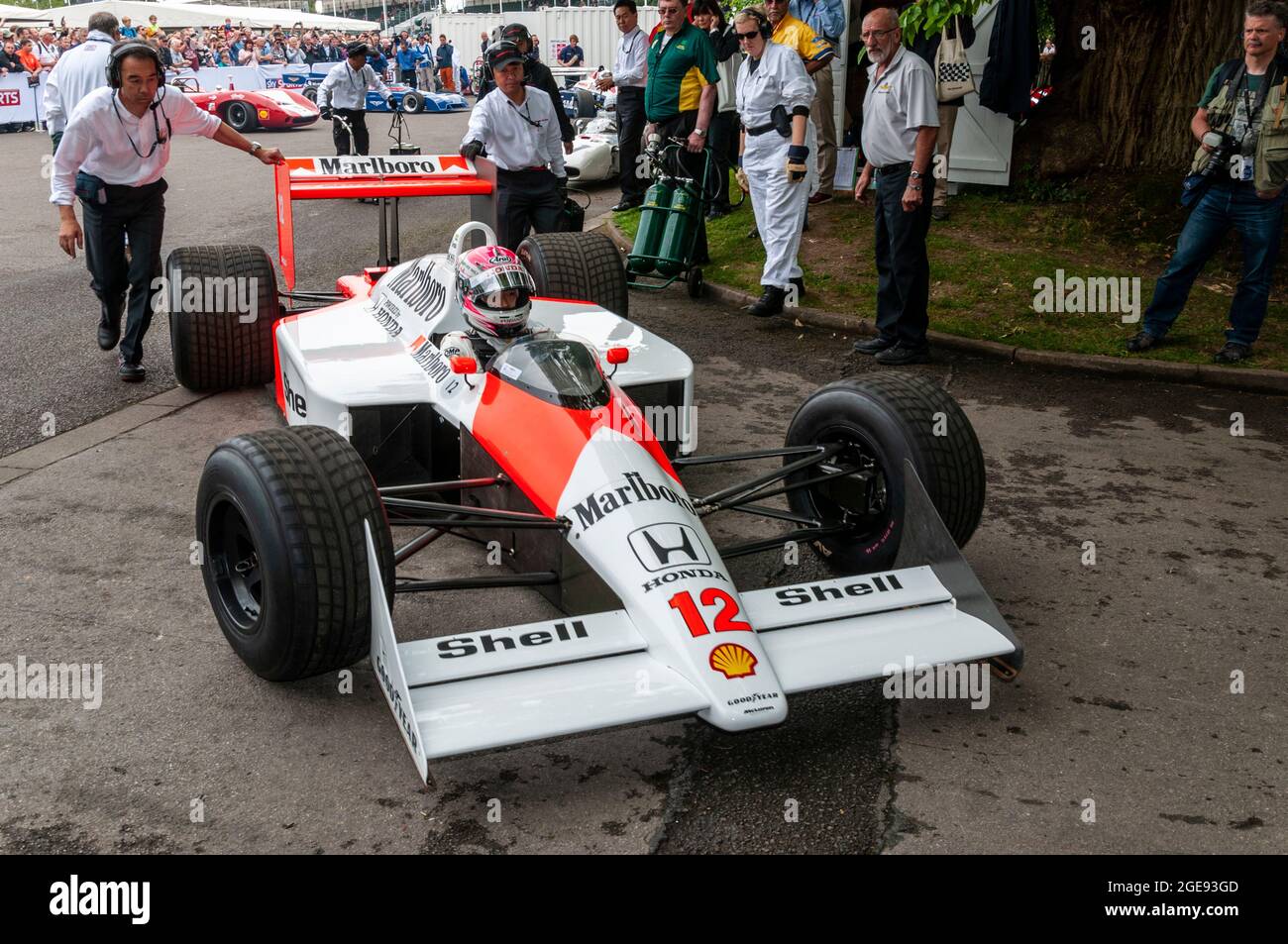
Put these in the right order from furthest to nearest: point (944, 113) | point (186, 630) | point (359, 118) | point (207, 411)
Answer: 1. point (359, 118)
2. point (944, 113)
3. point (207, 411)
4. point (186, 630)

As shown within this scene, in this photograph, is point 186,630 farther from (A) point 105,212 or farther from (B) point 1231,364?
(B) point 1231,364

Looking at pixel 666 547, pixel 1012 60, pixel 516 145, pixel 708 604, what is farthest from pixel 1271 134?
pixel 708 604

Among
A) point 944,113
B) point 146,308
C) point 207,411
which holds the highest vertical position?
point 944,113

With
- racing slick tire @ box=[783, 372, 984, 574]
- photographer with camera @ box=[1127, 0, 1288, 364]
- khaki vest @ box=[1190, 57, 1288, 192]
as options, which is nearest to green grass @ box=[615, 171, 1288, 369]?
photographer with camera @ box=[1127, 0, 1288, 364]

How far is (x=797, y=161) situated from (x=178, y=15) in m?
37.3

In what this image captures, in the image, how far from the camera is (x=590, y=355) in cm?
445

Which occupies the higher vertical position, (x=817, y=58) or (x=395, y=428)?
(x=817, y=58)

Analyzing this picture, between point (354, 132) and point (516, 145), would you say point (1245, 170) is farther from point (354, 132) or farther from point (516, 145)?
point (354, 132)

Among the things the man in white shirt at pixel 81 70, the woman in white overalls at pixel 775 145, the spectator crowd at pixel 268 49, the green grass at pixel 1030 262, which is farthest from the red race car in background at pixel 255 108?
the woman in white overalls at pixel 775 145

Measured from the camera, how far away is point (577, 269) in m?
6.67

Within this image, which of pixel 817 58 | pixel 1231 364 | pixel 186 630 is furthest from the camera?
pixel 817 58

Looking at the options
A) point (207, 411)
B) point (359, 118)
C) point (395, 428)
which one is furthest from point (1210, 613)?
point (359, 118)

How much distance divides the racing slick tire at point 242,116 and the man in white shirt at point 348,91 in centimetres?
829
